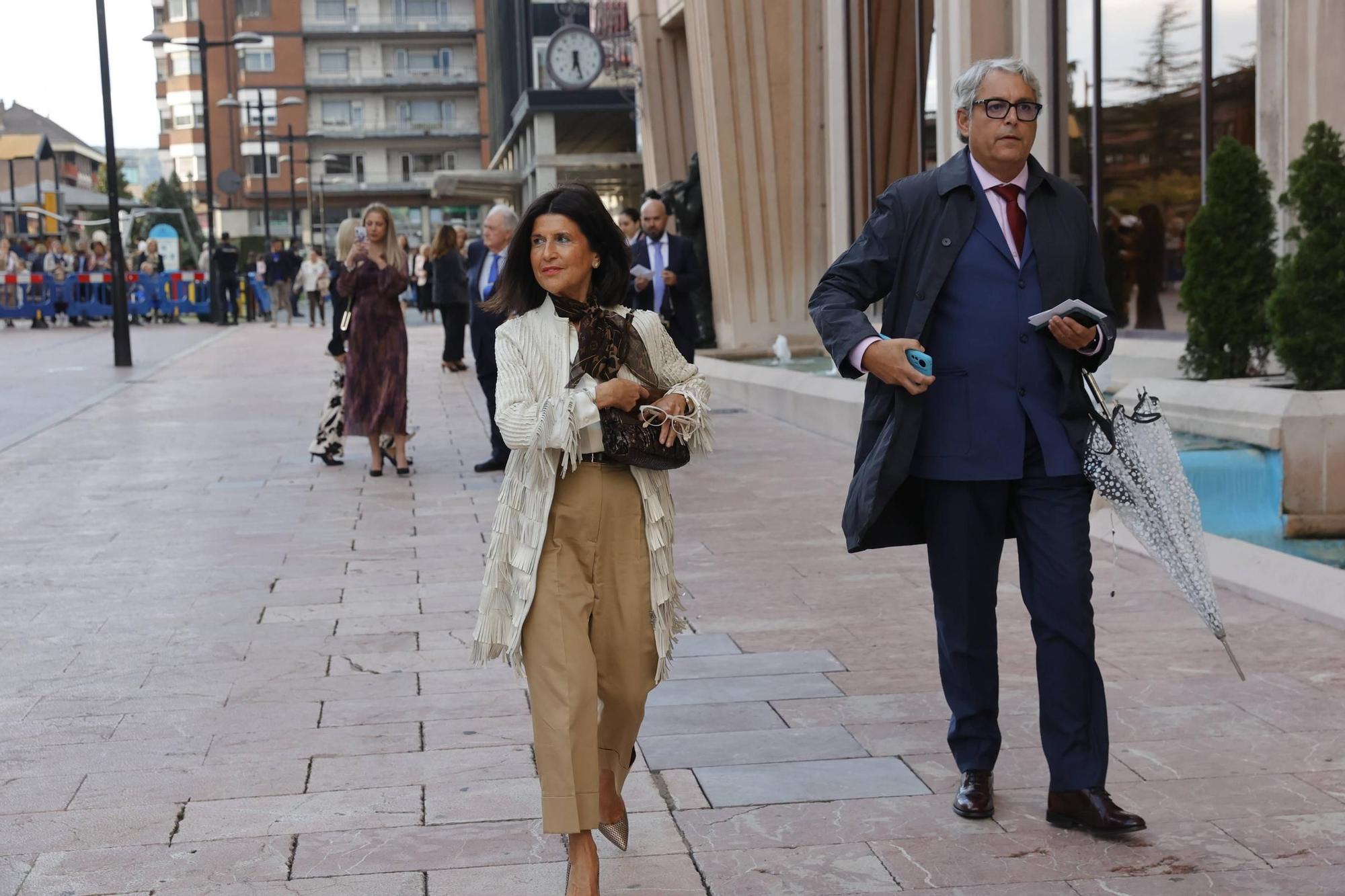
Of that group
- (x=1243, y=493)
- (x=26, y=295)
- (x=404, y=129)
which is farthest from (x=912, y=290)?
(x=404, y=129)

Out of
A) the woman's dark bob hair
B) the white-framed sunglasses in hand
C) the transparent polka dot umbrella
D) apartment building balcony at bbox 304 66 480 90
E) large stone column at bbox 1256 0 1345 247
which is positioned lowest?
the transparent polka dot umbrella

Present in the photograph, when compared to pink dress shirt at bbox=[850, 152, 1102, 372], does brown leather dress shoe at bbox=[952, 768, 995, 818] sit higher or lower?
lower

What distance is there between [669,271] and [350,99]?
95203mm

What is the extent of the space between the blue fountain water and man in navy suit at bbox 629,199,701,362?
459cm

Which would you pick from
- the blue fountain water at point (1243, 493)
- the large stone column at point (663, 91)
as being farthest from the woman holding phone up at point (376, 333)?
the large stone column at point (663, 91)

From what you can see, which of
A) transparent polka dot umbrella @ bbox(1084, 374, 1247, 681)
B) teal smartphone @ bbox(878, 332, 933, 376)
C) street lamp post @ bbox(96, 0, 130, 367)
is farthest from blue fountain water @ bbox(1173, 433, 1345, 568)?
street lamp post @ bbox(96, 0, 130, 367)

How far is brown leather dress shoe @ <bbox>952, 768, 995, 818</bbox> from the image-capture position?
4348 mm

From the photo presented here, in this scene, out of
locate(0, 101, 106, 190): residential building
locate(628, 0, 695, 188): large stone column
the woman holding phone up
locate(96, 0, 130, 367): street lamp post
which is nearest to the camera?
the woman holding phone up

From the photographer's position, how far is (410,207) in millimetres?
104688

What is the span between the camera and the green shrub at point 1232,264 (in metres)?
9.54

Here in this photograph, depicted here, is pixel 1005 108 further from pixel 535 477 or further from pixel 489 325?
pixel 489 325

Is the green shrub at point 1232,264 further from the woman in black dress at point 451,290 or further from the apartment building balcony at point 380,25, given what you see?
the apartment building balcony at point 380,25

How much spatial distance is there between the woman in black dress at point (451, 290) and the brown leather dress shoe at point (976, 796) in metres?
13.9

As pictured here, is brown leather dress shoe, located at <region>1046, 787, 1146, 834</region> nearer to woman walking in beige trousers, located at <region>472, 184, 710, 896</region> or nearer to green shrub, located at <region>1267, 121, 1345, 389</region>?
woman walking in beige trousers, located at <region>472, 184, 710, 896</region>
